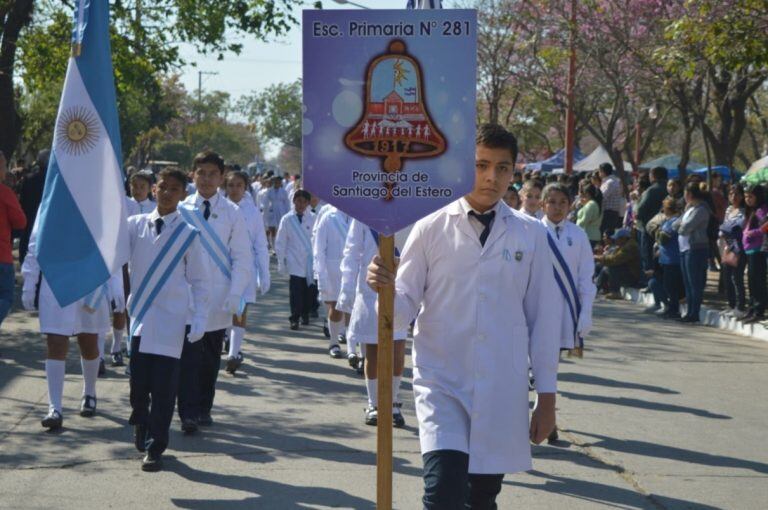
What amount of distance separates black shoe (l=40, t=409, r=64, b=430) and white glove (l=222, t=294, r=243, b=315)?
1412 millimetres

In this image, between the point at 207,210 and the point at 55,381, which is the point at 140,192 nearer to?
the point at 207,210

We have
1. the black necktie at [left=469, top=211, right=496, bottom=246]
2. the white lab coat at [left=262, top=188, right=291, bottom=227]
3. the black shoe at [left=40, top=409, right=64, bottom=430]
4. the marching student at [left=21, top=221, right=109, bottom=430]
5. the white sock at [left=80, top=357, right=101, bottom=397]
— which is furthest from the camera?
the white lab coat at [left=262, top=188, right=291, bottom=227]

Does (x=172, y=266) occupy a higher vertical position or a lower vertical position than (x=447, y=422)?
higher

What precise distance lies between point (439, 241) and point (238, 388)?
6.40m

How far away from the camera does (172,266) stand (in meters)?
7.92

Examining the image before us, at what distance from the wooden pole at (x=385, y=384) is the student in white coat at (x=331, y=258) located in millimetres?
8146

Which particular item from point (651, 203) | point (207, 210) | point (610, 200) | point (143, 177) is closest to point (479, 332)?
point (207, 210)

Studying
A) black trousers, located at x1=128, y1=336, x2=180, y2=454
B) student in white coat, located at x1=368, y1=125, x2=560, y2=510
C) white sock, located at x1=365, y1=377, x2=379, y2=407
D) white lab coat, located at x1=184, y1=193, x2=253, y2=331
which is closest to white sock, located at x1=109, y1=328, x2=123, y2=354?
white lab coat, located at x1=184, y1=193, x2=253, y2=331

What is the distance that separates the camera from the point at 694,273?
16422mm

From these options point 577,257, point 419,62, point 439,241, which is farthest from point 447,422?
point 577,257

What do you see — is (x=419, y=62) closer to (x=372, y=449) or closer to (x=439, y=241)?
(x=439, y=241)

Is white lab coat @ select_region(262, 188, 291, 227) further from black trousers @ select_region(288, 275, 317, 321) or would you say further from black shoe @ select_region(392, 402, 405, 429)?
black shoe @ select_region(392, 402, 405, 429)

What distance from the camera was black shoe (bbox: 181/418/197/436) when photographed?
8.72m

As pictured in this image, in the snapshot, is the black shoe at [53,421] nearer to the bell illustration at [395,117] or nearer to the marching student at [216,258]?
the marching student at [216,258]
